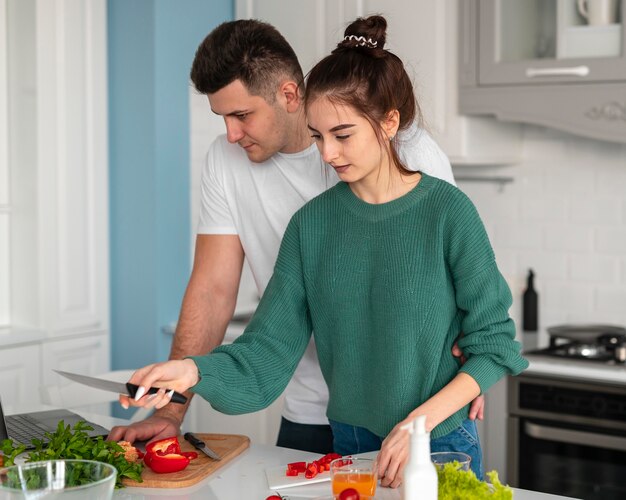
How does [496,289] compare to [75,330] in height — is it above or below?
above

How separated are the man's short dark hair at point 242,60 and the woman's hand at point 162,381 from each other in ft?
2.27

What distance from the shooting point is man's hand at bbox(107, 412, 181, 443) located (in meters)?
2.07

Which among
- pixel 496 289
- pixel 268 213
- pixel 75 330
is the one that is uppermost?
pixel 268 213

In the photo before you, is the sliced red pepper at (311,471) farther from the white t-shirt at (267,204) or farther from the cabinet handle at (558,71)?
the cabinet handle at (558,71)

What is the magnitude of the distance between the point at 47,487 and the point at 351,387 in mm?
686

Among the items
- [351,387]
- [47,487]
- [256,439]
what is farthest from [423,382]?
[256,439]

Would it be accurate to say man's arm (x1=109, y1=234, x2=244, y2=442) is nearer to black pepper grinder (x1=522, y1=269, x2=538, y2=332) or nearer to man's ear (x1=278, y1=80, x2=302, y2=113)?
man's ear (x1=278, y1=80, x2=302, y2=113)

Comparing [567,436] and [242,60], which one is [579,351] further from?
[242,60]

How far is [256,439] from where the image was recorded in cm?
372

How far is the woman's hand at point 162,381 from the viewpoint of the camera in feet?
5.61

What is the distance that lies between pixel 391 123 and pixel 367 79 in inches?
3.9

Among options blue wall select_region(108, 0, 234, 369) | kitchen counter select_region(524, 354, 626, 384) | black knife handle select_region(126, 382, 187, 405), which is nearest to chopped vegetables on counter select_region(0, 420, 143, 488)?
black knife handle select_region(126, 382, 187, 405)

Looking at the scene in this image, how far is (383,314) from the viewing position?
193 centimetres

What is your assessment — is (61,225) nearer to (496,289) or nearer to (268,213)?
(268,213)
